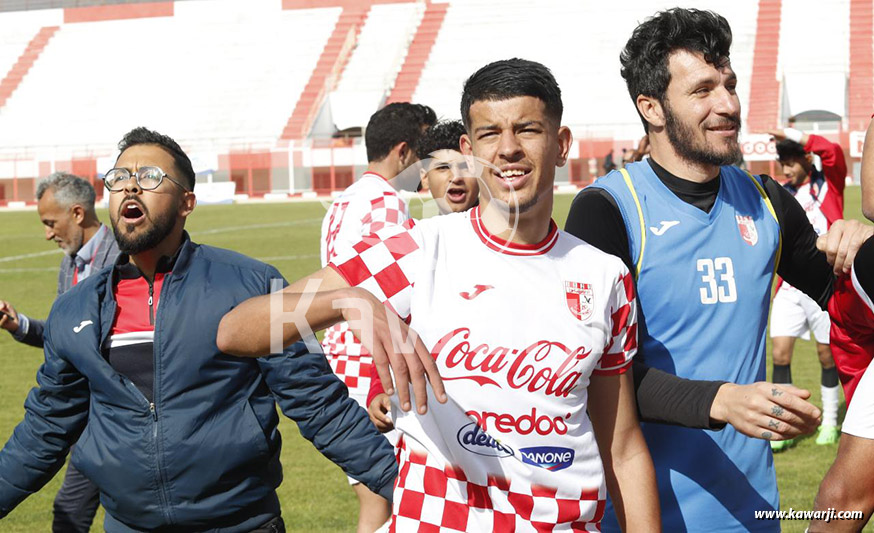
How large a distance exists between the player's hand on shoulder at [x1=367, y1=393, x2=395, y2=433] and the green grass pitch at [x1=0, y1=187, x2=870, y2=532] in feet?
9.27

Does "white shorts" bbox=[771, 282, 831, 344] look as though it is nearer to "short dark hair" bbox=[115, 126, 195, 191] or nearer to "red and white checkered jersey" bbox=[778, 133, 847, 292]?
"red and white checkered jersey" bbox=[778, 133, 847, 292]

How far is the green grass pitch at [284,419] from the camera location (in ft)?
21.5

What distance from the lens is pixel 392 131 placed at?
592 cm

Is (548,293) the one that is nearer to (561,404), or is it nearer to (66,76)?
(561,404)

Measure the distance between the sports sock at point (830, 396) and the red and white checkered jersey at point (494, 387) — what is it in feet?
19.2

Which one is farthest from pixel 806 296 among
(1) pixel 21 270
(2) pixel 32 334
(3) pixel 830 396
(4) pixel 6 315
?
(1) pixel 21 270

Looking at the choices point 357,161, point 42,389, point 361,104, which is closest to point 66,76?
point 361,104

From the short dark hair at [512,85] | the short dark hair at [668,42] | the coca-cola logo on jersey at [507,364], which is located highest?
the short dark hair at [668,42]

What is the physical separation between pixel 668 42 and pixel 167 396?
72.5 inches

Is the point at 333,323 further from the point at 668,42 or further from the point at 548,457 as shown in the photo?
the point at 668,42

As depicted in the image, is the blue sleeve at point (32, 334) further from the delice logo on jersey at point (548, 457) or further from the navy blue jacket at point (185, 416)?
the delice logo on jersey at point (548, 457)

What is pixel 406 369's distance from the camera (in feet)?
7.26

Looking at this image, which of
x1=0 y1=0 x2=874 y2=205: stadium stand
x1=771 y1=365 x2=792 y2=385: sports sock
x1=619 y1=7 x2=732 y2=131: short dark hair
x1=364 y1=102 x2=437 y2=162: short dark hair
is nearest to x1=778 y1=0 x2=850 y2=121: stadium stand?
x1=0 y1=0 x2=874 y2=205: stadium stand

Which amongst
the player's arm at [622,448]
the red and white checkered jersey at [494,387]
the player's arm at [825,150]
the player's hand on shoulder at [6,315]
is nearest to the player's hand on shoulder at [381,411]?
the red and white checkered jersey at [494,387]
